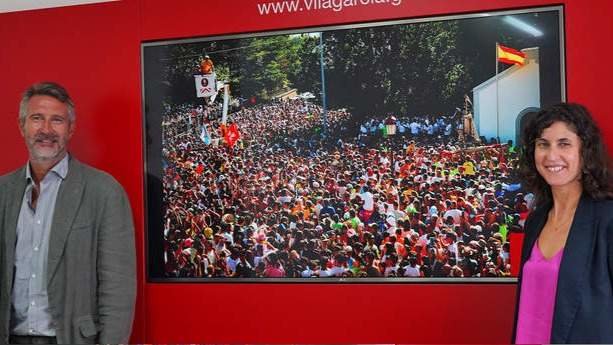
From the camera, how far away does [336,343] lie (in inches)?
108

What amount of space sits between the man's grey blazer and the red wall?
1.06 feet

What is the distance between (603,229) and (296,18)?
1.52 metres

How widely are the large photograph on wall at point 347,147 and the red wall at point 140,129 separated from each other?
0.18ft

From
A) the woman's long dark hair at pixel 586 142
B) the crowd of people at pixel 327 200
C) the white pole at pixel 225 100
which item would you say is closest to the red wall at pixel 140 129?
the crowd of people at pixel 327 200

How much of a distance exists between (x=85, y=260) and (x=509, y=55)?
6.22ft

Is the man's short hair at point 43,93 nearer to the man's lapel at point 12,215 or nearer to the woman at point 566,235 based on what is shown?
the man's lapel at point 12,215

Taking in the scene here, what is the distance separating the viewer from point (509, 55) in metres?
2.54

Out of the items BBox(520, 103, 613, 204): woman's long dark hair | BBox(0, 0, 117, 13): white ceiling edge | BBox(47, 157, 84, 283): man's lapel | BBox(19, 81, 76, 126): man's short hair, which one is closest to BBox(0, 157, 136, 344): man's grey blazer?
BBox(47, 157, 84, 283): man's lapel

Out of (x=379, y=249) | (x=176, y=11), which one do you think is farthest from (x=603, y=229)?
(x=176, y=11)

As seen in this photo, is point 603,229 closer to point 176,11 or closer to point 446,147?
point 446,147

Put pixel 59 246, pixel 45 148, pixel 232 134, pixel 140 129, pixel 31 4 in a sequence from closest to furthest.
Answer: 1. pixel 59 246
2. pixel 45 148
3. pixel 232 134
4. pixel 140 129
5. pixel 31 4

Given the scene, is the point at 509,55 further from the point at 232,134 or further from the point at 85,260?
the point at 85,260

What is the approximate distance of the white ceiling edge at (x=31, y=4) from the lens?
3.05m

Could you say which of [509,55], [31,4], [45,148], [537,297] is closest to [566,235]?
[537,297]
